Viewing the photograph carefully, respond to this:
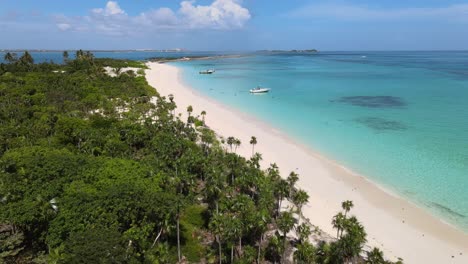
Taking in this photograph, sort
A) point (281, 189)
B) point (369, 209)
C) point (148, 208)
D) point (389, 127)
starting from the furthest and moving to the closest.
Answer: point (389, 127)
point (369, 209)
point (281, 189)
point (148, 208)

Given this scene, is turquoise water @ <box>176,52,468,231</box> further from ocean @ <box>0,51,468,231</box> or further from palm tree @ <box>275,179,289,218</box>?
palm tree @ <box>275,179,289,218</box>

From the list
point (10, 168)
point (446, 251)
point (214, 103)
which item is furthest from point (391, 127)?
point (10, 168)

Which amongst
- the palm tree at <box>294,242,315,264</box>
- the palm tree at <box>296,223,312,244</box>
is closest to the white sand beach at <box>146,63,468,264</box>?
the palm tree at <box>296,223,312,244</box>

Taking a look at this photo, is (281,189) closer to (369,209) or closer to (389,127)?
(369,209)

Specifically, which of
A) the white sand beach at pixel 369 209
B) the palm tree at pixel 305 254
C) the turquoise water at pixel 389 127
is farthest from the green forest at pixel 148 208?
the turquoise water at pixel 389 127

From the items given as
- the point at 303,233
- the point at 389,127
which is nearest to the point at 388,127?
the point at 389,127

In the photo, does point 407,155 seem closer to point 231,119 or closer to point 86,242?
point 231,119
